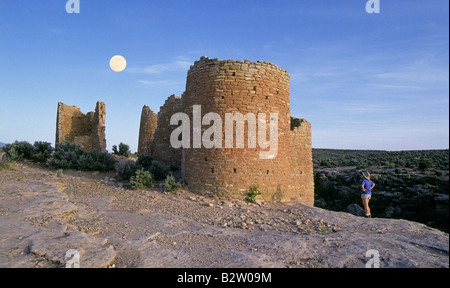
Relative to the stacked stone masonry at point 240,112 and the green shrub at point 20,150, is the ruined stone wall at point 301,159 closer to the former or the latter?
the stacked stone masonry at point 240,112

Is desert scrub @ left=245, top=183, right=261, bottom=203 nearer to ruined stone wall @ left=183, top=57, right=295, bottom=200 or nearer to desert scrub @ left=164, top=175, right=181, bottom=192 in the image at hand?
ruined stone wall @ left=183, top=57, right=295, bottom=200

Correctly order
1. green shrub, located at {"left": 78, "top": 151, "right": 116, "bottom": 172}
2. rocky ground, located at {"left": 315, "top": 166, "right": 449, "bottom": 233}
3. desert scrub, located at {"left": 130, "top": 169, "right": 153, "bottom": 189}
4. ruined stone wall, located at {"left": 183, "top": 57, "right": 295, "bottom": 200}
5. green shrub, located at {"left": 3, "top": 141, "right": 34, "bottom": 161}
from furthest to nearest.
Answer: rocky ground, located at {"left": 315, "top": 166, "right": 449, "bottom": 233}
green shrub, located at {"left": 3, "top": 141, "right": 34, "bottom": 161}
green shrub, located at {"left": 78, "top": 151, "right": 116, "bottom": 172}
desert scrub, located at {"left": 130, "top": 169, "right": 153, "bottom": 189}
ruined stone wall, located at {"left": 183, "top": 57, "right": 295, "bottom": 200}

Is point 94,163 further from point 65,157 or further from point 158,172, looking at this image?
point 158,172

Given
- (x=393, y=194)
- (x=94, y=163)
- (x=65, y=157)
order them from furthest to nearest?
(x=393, y=194), (x=65, y=157), (x=94, y=163)

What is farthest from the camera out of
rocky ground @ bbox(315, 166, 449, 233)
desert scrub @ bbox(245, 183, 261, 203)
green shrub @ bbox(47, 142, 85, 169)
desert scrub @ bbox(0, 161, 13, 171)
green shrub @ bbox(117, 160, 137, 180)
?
rocky ground @ bbox(315, 166, 449, 233)

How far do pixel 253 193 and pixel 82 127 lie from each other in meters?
16.7

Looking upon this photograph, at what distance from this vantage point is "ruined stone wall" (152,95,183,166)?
1191 cm

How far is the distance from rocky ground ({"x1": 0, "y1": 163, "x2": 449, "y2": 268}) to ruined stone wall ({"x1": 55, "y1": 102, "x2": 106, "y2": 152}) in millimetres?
10194

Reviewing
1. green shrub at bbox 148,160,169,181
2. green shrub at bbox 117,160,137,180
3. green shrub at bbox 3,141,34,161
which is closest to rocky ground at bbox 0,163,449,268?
green shrub at bbox 148,160,169,181

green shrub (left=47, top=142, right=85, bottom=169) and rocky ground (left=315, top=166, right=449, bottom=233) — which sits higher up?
green shrub (left=47, top=142, right=85, bottom=169)

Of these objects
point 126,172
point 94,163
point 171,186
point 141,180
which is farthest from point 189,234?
point 94,163

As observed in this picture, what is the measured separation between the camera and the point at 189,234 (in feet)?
16.0
